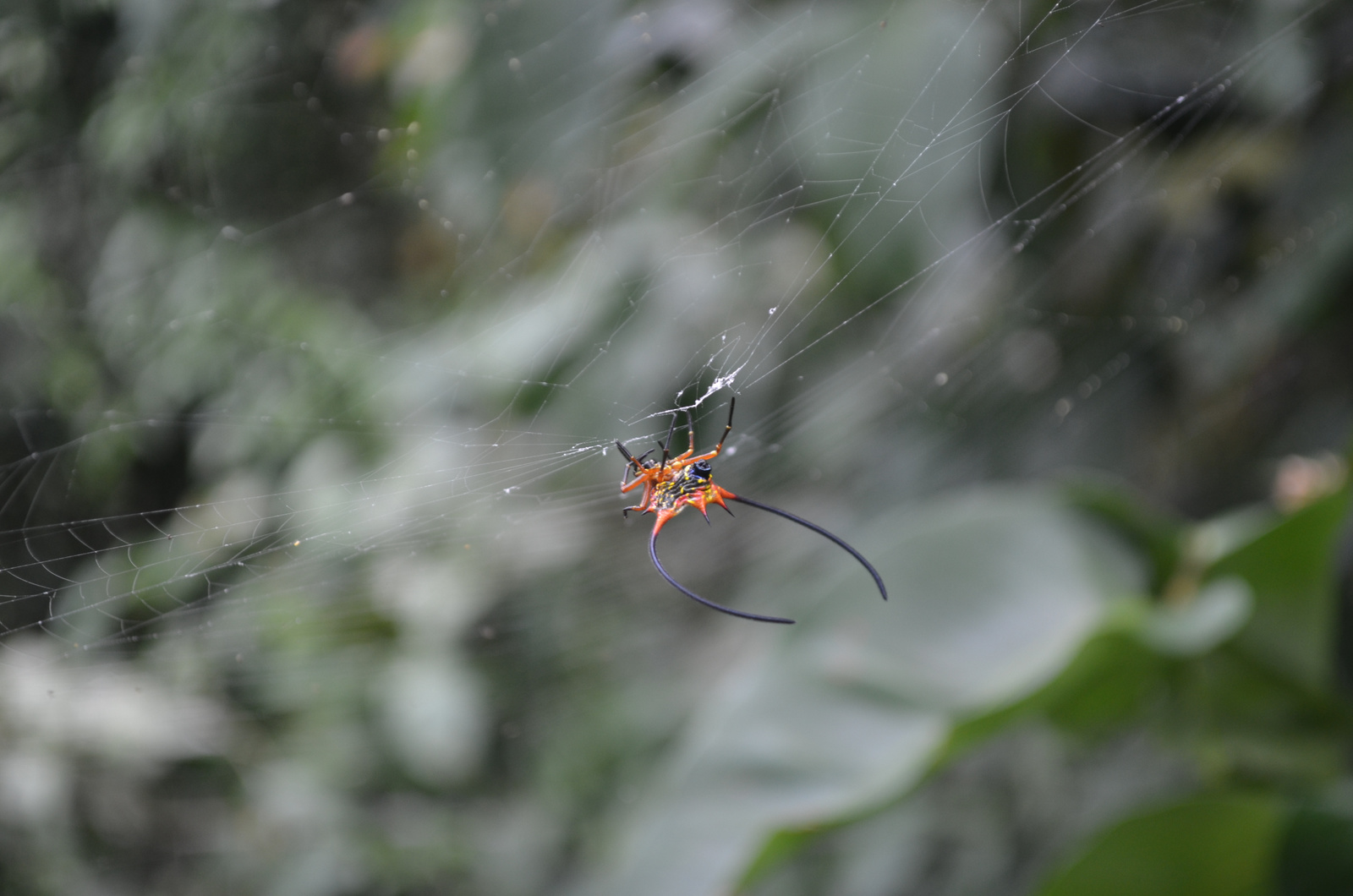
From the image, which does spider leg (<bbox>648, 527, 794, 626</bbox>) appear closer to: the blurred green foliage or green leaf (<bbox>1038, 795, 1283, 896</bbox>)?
the blurred green foliage

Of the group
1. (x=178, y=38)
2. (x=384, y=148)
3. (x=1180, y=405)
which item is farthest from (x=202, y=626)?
(x=1180, y=405)

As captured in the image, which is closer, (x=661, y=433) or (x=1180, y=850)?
(x=661, y=433)

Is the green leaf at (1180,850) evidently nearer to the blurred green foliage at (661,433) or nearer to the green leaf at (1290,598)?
the blurred green foliage at (661,433)

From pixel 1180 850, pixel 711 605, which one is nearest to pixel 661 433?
pixel 711 605

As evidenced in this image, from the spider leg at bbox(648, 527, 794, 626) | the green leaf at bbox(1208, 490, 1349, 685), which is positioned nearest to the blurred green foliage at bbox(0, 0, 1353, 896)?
the green leaf at bbox(1208, 490, 1349, 685)

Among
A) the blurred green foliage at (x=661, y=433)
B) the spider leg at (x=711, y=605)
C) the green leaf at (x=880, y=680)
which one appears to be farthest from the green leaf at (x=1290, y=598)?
the spider leg at (x=711, y=605)

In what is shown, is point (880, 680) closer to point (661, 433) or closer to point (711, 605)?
point (661, 433)

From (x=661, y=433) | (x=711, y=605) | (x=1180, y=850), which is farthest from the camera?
(x=1180, y=850)

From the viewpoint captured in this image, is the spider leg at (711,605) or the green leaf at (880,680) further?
the green leaf at (880,680)
